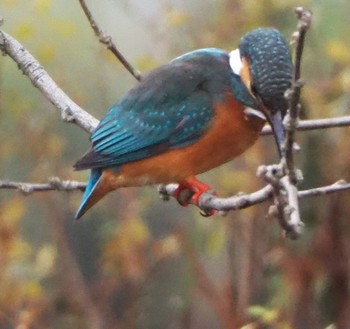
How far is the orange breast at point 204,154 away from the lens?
7.16 feet

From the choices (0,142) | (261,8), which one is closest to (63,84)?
(0,142)

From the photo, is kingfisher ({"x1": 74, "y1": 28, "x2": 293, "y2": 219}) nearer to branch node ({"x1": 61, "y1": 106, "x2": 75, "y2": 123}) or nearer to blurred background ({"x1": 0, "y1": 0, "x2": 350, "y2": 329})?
branch node ({"x1": 61, "y1": 106, "x2": 75, "y2": 123})

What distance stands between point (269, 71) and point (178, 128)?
51 cm

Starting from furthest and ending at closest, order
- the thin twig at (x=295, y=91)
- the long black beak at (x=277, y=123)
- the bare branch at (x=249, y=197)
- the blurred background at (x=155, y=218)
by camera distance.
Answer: the blurred background at (x=155, y=218), the long black beak at (x=277, y=123), the bare branch at (x=249, y=197), the thin twig at (x=295, y=91)

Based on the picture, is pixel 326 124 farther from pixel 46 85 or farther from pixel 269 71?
pixel 46 85

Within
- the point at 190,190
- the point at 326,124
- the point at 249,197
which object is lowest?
the point at 190,190

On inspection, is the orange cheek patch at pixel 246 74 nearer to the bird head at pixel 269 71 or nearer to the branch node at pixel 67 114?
the bird head at pixel 269 71

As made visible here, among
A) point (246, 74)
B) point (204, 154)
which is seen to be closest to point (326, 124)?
point (246, 74)

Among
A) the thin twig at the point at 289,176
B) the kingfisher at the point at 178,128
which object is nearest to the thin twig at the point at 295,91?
the thin twig at the point at 289,176

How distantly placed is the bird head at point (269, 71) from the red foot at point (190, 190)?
34 cm

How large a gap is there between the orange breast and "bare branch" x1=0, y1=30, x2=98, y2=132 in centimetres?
15

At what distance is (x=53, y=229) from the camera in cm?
367

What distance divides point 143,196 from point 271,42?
1.80 meters

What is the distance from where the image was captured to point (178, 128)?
2.30 m
